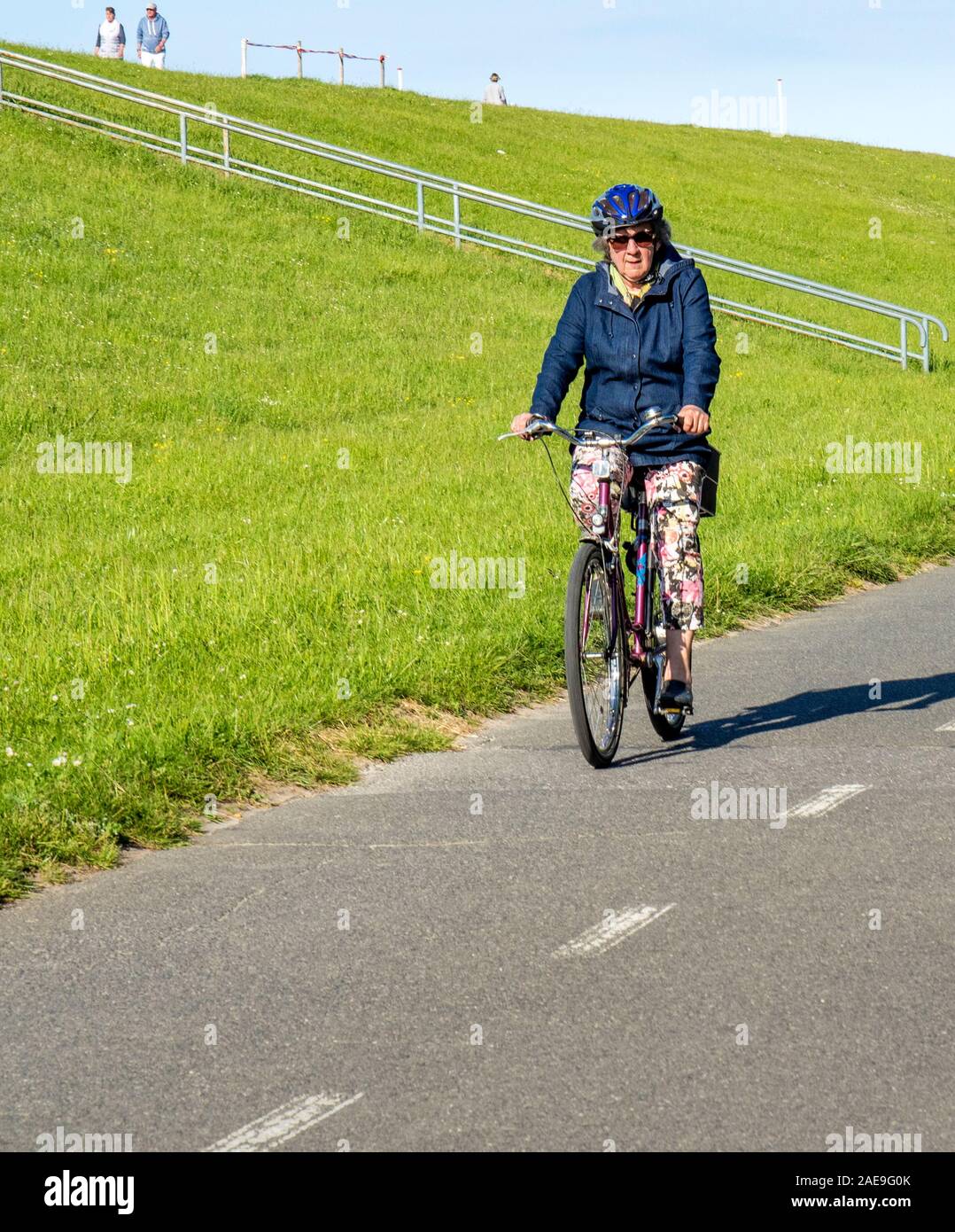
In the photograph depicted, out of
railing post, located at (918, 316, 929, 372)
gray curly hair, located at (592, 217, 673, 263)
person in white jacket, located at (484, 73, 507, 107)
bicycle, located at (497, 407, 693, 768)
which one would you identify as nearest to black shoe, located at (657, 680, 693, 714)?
bicycle, located at (497, 407, 693, 768)

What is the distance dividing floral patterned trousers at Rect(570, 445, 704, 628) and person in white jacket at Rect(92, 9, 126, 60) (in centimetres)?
3854

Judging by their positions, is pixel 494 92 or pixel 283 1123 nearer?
pixel 283 1123

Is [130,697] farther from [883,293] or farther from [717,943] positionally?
[883,293]

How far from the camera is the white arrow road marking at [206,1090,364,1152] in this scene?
3.56 metres

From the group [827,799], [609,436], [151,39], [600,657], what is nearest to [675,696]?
[600,657]

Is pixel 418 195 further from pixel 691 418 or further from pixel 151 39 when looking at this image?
pixel 691 418

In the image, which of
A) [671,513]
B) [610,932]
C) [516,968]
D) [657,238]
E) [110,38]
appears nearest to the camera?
[516,968]

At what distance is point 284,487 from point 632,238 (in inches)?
295

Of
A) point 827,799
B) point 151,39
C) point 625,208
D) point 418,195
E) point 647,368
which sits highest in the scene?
point 151,39

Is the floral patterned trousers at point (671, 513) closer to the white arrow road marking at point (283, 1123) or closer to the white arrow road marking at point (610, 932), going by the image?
the white arrow road marking at point (610, 932)

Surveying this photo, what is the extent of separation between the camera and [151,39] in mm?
42312

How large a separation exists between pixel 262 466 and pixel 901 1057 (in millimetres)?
11272

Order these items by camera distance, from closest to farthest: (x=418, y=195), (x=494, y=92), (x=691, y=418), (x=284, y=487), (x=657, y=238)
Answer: (x=691, y=418), (x=657, y=238), (x=284, y=487), (x=418, y=195), (x=494, y=92)

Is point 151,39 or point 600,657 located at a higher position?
point 151,39
